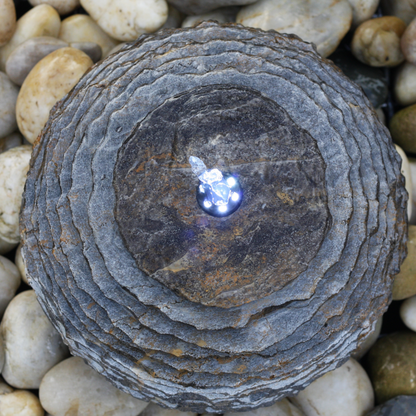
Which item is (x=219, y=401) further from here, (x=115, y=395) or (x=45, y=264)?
(x=45, y=264)

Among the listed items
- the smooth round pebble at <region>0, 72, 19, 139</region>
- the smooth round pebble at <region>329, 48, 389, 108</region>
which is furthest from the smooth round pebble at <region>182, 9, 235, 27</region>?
the smooth round pebble at <region>0, 72, 19, 139</region>

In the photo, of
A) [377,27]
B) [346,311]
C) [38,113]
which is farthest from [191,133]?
[377,27]

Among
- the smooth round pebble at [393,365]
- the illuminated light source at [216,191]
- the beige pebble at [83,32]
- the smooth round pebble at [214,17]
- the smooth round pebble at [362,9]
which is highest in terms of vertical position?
the beige pebble at [83,32]

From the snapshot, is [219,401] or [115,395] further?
[115,395]

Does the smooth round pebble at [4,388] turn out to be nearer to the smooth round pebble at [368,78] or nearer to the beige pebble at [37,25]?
the beige pebble at [37,25]

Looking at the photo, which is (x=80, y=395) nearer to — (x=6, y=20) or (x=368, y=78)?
(x=6, y=20)

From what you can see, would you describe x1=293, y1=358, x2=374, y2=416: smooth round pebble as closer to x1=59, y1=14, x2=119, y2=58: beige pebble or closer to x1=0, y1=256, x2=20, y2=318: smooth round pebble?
x1=0, y1=256, x2=20, y2=318: smooth round pebble

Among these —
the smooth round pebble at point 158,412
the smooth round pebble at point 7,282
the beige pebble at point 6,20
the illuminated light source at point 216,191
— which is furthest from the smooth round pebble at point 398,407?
the beige pebble at point 6,20
